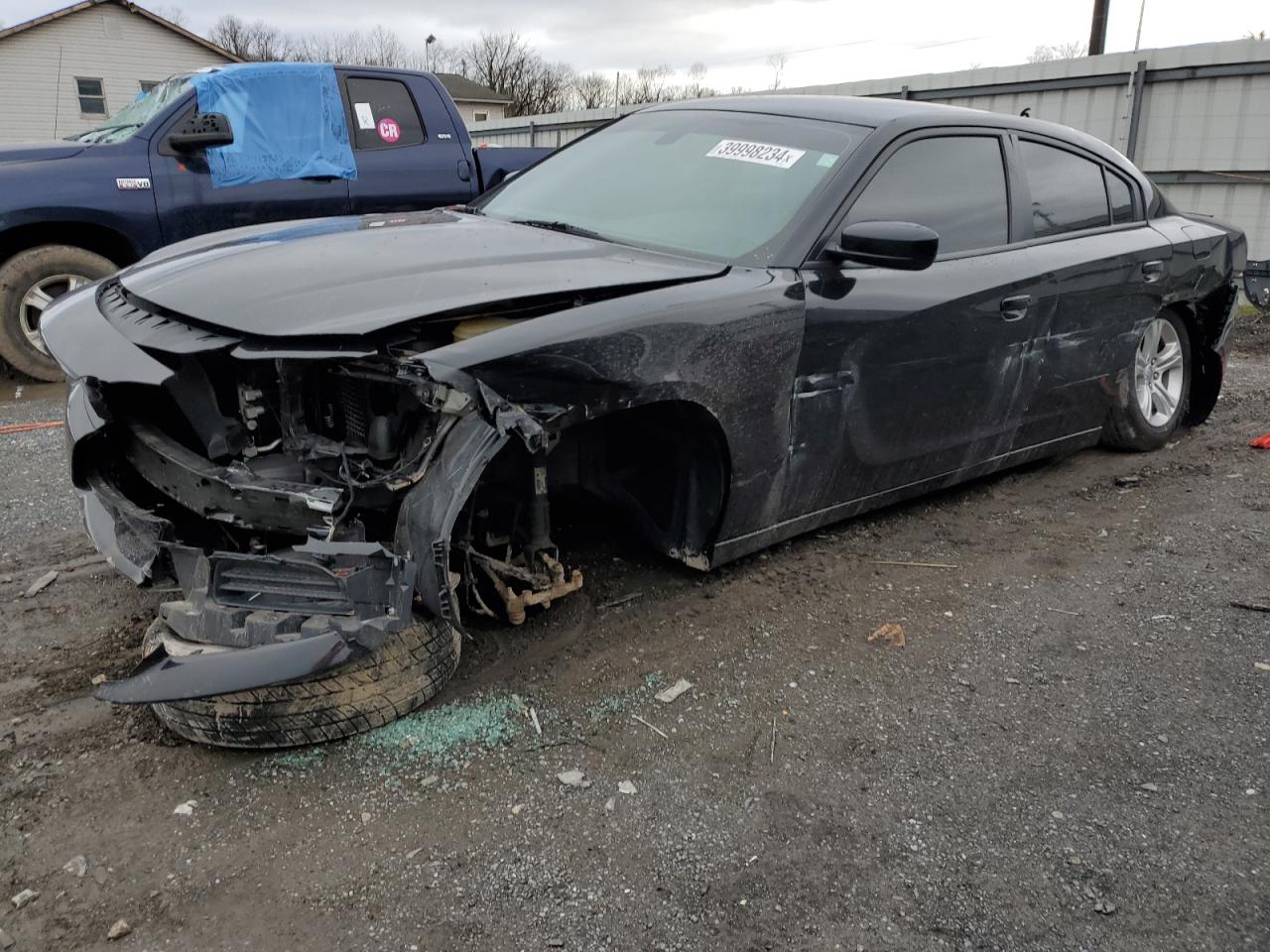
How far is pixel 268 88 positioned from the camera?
709 centimetres

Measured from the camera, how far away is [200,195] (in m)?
6.86

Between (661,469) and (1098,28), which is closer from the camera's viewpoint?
(661,469)

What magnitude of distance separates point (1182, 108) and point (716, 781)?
10202 mm

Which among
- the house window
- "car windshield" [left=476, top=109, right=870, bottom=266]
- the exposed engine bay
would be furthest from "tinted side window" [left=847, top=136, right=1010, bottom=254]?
the house window

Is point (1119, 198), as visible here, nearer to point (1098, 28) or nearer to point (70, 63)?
point (1098, 28)

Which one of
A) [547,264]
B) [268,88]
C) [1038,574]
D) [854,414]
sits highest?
[268,88]

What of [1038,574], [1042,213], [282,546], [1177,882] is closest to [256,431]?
[282,546]

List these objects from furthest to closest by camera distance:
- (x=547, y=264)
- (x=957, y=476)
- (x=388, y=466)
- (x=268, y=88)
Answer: (x=268, y=88), (x=957, y=476), (x=547, y=264), (x=388, y=466)

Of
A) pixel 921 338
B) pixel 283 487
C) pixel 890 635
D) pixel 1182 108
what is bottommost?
pixel 890 635

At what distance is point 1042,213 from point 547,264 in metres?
2.39

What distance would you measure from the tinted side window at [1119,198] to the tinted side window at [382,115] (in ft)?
16.8

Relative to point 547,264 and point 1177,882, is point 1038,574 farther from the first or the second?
point 547,264

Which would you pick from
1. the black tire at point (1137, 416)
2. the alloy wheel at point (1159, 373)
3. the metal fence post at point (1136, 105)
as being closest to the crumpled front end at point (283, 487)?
the black tire at point (1137, 416)

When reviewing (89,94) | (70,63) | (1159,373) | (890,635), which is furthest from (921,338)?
(70,63)
